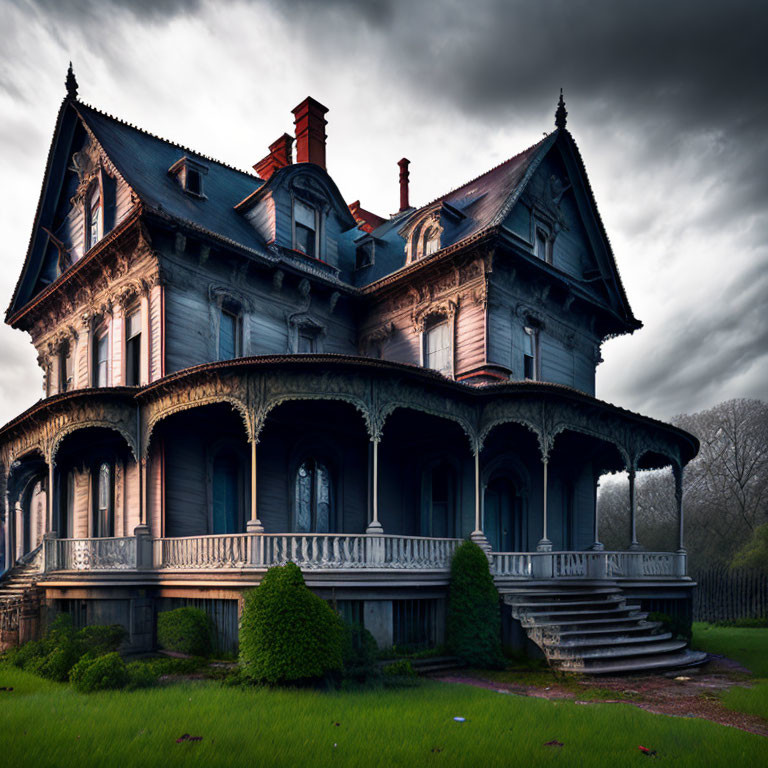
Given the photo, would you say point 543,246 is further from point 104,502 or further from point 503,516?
point 104,502

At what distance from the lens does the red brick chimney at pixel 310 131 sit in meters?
25.9

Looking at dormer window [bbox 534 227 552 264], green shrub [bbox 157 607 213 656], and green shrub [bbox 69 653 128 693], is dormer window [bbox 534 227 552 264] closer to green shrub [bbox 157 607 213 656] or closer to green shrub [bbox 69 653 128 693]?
green shrub [bbox 157 607 213 656]

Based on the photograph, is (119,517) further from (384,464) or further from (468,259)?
(468,259)

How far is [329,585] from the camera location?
1336 cm

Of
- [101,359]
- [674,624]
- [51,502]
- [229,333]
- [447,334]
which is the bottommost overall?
[674,624]

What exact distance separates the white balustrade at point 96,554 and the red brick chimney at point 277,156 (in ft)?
51.0

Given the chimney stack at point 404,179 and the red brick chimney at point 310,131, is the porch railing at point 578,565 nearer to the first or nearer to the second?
the red brick chimney at point 310,131

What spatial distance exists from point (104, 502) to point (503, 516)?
1111 centimetres

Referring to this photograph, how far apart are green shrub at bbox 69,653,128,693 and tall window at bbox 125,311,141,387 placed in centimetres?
943

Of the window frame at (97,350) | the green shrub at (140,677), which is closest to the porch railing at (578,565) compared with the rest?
the green shrub at (140,677)

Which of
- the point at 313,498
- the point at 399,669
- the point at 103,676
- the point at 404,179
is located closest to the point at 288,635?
the point at 399,669

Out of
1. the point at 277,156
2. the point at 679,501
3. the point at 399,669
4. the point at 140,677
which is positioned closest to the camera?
the point at 140,677

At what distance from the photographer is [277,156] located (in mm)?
27531

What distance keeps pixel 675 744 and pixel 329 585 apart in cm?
662
